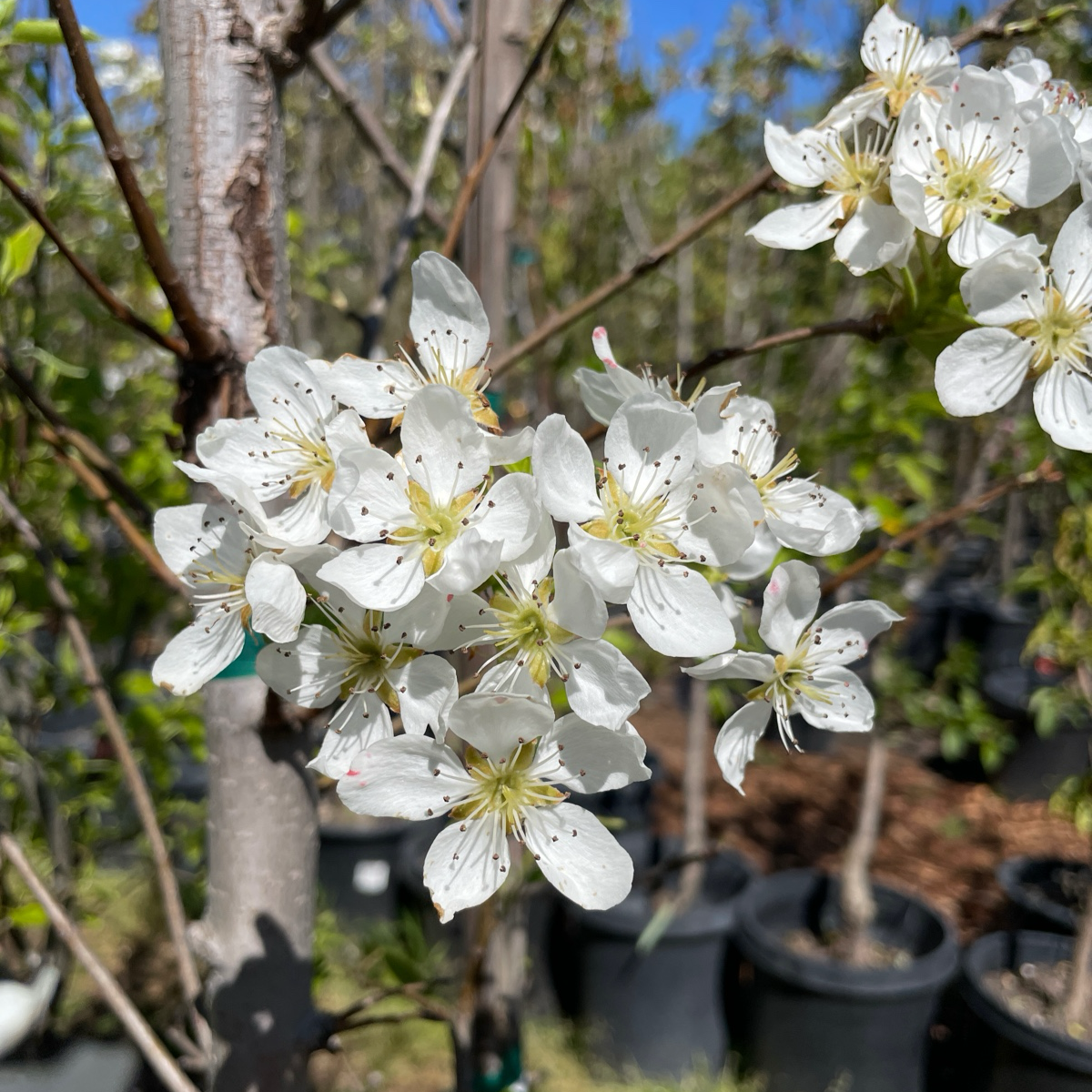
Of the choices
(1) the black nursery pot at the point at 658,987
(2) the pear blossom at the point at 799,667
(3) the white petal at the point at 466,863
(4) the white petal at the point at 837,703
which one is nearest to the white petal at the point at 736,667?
(2) the pear blossom at the point at 799,667

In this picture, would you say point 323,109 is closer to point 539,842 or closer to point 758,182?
point 758,182

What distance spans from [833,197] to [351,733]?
702 millimetres

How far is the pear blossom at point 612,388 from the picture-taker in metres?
0.75

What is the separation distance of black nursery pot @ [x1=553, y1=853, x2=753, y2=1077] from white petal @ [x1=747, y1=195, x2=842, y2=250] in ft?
8.42

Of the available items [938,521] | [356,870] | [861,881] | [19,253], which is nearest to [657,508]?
[938,521]

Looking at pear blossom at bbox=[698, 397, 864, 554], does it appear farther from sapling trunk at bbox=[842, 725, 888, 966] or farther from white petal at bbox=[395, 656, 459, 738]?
sapling trunk at bbox=[842, 725, 888, 966]

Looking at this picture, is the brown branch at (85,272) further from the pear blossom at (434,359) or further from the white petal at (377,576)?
the white petal at (377,576)

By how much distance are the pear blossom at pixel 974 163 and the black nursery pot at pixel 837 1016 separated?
2.46 meters

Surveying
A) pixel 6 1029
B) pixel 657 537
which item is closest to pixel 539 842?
pixel 657 537

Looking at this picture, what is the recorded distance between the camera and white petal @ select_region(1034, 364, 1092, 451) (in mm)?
770

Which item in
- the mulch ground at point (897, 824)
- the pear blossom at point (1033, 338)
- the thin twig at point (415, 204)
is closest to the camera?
the pear blossom at point (1033, 338)

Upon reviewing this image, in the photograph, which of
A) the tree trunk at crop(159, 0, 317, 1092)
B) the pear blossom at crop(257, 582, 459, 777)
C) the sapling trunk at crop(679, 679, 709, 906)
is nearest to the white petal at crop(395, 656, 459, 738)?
the pear blossom at crop(257, 582, 459, 777)

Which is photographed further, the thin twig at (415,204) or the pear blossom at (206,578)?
the thin twig at (415,204)

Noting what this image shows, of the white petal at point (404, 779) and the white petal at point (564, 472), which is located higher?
the white petal at point (564, 472)
